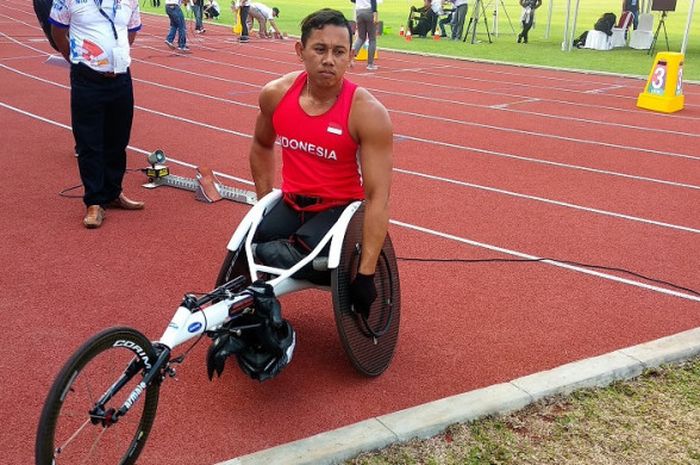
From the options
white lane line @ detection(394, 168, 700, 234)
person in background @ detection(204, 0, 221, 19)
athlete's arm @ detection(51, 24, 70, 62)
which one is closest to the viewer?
athlete's arm @ detection(51, 24, 70, 62)

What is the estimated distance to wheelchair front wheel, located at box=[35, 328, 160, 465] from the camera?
2.32 m

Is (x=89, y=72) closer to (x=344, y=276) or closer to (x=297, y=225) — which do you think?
(x=297, y=225)

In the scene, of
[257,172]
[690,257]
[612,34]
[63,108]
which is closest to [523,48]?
[612,34]

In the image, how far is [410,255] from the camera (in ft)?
16.8

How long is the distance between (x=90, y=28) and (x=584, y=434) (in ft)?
14.0

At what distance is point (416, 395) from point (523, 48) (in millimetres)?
18993

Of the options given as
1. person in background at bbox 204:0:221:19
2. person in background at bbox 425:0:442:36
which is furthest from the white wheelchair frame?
person in background at bbox 204:0:221:19

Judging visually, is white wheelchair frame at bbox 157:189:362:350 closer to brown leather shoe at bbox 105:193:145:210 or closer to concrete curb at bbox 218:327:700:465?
concrete curb at bbox 218:327:700:465

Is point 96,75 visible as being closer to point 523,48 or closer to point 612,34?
point 523,48

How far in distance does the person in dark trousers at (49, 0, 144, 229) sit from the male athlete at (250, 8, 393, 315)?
7.42ft

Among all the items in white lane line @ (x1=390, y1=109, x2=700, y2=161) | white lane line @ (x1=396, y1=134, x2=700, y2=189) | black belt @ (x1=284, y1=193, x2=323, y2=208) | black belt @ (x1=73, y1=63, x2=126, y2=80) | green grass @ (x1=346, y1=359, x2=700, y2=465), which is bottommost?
green grass @ (x1=346, y1=359, x2=700, y2=465)

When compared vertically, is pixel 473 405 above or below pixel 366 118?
below

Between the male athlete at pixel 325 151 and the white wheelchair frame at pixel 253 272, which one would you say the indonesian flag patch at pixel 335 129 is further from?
the white wheelchair frame at pixel 253 272

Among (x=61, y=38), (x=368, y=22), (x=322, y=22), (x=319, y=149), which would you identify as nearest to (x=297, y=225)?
(x=319, y=149)
